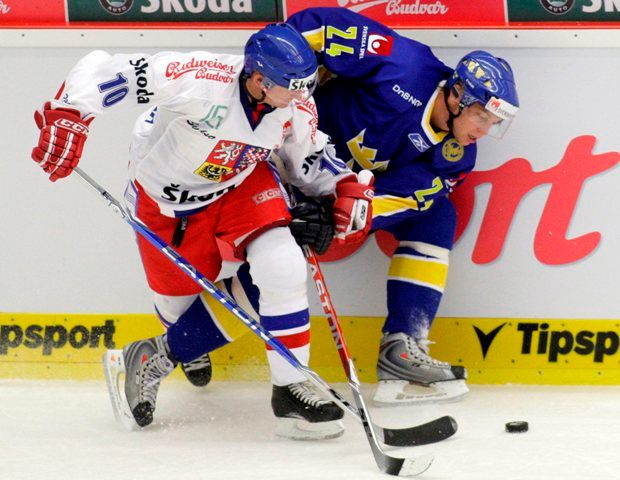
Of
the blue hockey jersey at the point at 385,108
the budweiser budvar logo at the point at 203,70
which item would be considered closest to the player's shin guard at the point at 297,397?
the blue hockey jersey at the point at 385,108

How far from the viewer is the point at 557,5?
3.82m

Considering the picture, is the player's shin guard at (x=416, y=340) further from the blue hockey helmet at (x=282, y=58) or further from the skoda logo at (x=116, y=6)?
the skoda logo at (x=116, y=6)

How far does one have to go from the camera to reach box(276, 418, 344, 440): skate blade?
10.8ft

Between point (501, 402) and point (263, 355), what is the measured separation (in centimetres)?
88

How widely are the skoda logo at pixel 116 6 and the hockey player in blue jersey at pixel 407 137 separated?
0.65 meters

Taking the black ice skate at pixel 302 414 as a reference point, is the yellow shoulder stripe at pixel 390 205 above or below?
above

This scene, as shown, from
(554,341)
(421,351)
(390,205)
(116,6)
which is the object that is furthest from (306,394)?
(116,6)

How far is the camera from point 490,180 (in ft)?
12.9

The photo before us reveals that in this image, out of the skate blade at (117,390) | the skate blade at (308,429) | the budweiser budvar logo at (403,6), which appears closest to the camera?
the skate blade at (308,429)

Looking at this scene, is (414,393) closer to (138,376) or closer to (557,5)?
(138,376)

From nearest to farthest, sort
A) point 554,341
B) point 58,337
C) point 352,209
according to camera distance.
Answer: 1. point 352,209
2. point 554,341
3. point 58,337

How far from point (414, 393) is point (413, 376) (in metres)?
0.06

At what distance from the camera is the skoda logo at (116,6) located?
391cm

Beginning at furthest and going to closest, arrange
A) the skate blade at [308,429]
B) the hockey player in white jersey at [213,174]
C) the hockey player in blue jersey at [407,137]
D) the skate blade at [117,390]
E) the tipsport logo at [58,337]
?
the tipsport logo at [58,337] < the hockey player in blue jersey at [407,137] < the skate blade at [117,390] < the skate blade at [308,429] < the hockey player in white jersey at [213,174]
